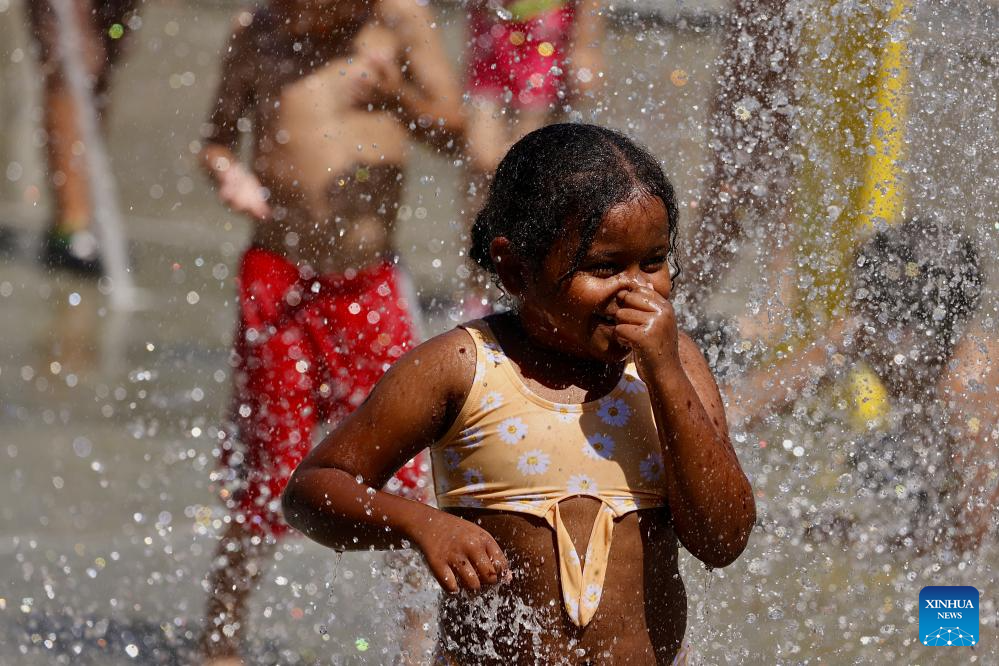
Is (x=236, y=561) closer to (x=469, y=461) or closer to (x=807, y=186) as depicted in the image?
(x=469, y=461)

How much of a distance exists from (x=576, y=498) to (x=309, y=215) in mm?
1433

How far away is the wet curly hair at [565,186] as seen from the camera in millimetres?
1758

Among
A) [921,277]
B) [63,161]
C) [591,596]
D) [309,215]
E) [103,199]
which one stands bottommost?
[591,596]

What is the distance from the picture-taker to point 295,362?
2.93m

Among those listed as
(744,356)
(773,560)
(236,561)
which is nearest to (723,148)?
(744,356)

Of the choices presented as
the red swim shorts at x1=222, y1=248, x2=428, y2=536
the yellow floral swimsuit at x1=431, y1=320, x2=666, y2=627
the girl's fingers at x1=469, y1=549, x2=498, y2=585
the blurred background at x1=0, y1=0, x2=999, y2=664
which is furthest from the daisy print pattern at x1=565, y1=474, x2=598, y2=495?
the red swim shorts at x1=222, y1=248, x2=428, y2=536

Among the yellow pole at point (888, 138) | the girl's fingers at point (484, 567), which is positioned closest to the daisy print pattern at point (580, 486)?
the girl's fingers at point (484, 567)

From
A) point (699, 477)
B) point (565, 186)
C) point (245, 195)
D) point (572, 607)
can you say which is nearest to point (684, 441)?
point (699, 477)

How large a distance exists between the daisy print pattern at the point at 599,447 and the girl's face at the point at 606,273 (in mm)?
111

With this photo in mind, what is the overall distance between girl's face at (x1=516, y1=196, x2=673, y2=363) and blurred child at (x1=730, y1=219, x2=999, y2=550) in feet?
4.76

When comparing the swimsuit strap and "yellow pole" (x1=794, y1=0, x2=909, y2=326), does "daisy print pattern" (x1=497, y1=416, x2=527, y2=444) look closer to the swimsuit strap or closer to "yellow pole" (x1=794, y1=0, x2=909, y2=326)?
the swimsuit strap

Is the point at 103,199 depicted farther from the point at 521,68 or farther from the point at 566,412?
the point at 566,412

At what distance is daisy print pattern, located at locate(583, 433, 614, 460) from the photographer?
1.81 metres

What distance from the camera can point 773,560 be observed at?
3248mm
